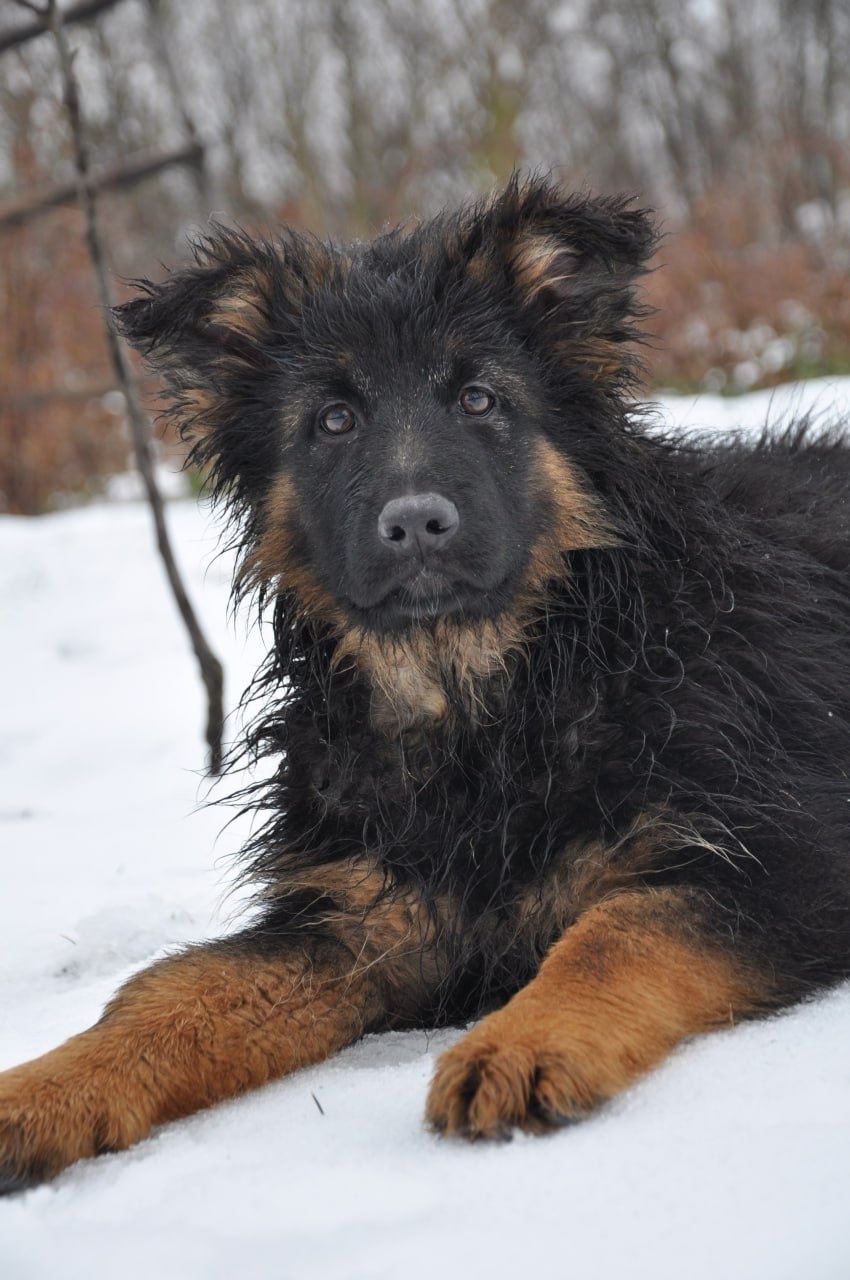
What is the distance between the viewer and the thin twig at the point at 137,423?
6.08m

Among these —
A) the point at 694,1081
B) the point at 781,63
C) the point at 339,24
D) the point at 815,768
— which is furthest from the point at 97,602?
the point at 781,63

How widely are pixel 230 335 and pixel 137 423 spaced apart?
230cm

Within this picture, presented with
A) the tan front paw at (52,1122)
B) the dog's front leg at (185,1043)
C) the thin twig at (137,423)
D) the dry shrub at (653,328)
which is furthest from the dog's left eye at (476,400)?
the dry shrub at (653,328)

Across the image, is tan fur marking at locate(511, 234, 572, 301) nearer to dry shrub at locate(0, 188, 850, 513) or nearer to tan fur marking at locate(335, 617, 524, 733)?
tan fur marking at locate(335, 617, 524, 733)

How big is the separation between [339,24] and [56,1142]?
2708 centimetres

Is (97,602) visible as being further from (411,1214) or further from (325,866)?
(411,1214)

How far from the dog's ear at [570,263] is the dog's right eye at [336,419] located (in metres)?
0.60

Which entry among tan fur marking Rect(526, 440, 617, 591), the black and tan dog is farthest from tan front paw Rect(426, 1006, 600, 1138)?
tan fur marking Rect(526, 440, 617, 591)

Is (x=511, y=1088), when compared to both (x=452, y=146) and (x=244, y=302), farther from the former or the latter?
(x=452, y=146)

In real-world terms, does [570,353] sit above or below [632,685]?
above

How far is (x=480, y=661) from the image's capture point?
3.82 m

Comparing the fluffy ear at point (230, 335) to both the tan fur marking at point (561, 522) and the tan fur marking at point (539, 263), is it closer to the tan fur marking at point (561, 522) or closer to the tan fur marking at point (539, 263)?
the tan fur marking at point (539, 263)

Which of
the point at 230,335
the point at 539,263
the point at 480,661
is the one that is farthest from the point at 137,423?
the point at 480,661

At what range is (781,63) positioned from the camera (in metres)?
27.6
